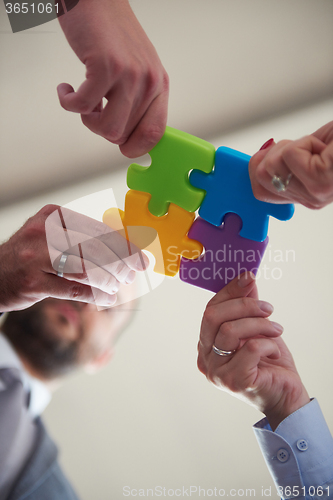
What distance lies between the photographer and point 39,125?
69.2 inches

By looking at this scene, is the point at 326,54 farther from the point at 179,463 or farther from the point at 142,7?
the point at 179,463

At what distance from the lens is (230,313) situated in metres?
0.71

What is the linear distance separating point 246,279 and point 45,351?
944mm

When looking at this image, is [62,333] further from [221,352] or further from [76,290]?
[221,352]

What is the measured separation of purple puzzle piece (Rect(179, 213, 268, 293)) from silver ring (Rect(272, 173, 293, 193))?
0.59 feet

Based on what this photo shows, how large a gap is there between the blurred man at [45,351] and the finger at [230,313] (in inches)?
25.9

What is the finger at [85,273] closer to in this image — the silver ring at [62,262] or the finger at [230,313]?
the silver ring at [62,262]

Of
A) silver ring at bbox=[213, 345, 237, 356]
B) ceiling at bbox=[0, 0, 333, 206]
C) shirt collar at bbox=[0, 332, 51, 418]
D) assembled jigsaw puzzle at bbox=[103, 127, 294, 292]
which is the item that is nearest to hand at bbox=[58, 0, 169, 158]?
assembled jigsaw puzzle at bbox=[103, 127, 294, 292]

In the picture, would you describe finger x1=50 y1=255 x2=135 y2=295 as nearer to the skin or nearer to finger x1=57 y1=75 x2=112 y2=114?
finger x1=57 y1=75 x2=112 y2=114

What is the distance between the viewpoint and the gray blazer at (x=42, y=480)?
3.19 ft

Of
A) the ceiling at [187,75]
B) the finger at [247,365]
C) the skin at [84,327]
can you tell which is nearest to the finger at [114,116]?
the finger at [247,365]

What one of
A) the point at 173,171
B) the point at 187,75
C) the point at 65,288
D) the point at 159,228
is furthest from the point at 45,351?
the point at 187,75

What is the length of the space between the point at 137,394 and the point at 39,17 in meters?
1.45

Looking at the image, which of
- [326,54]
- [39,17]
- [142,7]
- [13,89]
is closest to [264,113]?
[326,54]
